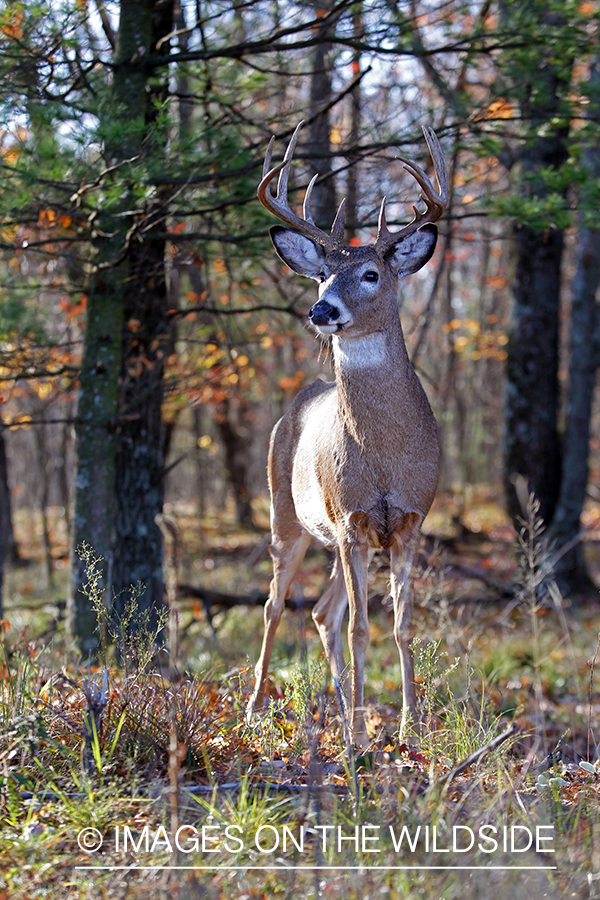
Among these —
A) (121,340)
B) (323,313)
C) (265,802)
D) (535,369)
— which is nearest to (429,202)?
(323,313)

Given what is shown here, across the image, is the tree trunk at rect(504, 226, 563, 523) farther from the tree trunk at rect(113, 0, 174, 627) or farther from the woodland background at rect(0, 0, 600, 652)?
the tree trunk at rect(113, 0, 174, 627)

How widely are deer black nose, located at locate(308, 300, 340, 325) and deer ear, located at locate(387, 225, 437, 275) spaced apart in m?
0.65

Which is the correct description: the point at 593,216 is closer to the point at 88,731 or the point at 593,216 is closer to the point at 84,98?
the point at 84,98

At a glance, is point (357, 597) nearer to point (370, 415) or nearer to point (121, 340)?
point (370, 415)

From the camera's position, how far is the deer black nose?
378cm

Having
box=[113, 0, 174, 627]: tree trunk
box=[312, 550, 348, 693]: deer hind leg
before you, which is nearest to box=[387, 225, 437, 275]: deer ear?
box=[312, 550, 348, 693]: deer hind leg

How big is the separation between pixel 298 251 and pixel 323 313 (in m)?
0.81

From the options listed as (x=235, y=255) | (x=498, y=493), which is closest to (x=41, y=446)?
(x=235, y=255)

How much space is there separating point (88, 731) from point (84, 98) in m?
4.15

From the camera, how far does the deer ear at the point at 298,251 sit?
14.5 feet

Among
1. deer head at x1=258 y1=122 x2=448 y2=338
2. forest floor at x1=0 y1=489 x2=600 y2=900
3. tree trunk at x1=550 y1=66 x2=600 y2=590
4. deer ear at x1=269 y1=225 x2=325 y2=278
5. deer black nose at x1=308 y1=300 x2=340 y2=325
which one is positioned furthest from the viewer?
tree trunk at x1=550 y1=66 x2=600 y2=590

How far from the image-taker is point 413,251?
170 inches

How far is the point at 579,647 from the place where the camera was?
26.9 feet

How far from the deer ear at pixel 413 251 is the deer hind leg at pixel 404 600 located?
4.70 feet
